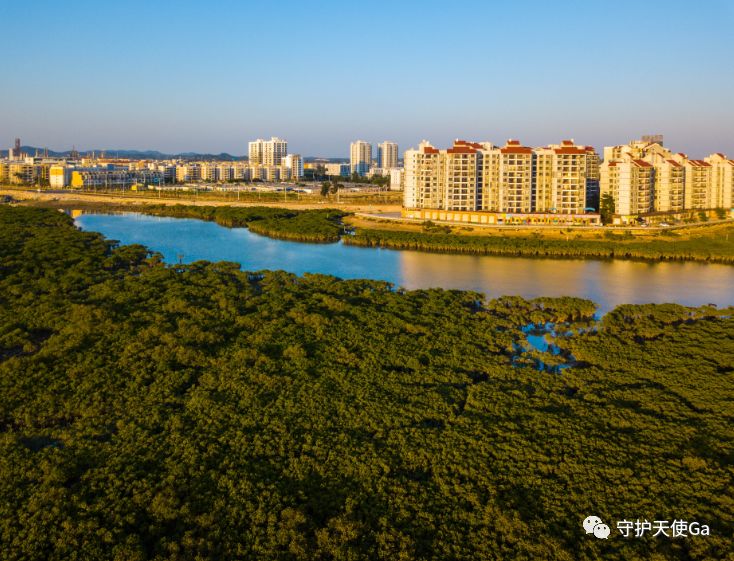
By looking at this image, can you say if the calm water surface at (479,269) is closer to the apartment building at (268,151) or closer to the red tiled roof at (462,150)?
the red tiled roof at (462,150)

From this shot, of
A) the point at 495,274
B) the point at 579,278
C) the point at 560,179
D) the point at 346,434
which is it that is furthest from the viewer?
the point at 560,179

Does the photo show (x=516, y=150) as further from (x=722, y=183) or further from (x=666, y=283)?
(x=666, y=283)

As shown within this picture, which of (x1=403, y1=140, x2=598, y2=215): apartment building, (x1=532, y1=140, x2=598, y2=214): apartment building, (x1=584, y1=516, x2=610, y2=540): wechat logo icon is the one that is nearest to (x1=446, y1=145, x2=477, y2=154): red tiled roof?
(x1=403, y1=140, x2=598, y2=215): apartment building

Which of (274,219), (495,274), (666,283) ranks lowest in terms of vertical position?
(666,283)

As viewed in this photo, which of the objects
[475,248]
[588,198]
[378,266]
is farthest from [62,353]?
[588,198]

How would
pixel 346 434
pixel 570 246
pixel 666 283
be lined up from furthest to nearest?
pixel 570 246
pixel 666 283
pixel 346 434

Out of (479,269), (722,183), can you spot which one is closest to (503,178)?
(479,269)

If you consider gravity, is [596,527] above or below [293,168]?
below
